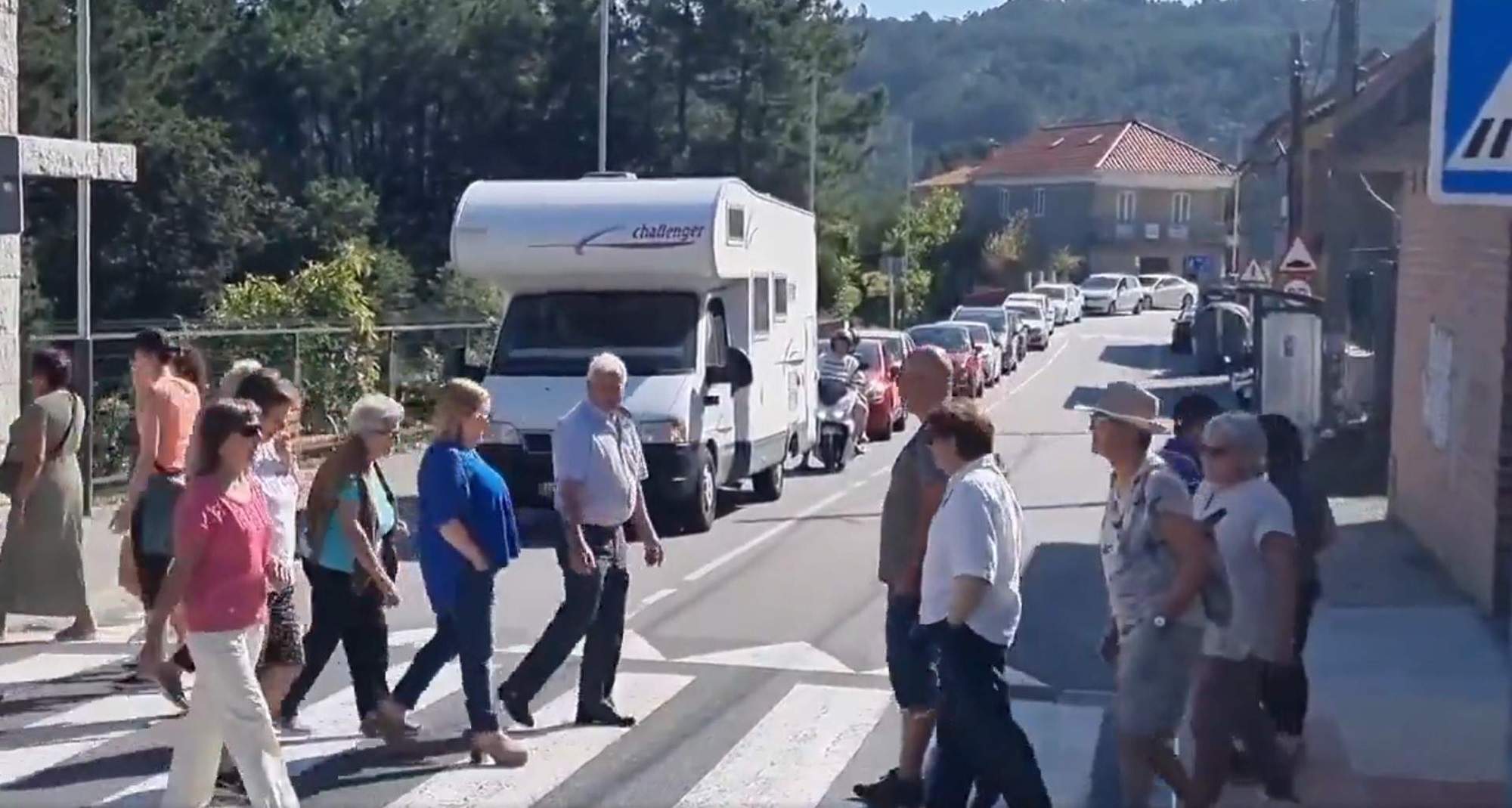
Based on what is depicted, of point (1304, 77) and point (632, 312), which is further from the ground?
point (1304, 77)

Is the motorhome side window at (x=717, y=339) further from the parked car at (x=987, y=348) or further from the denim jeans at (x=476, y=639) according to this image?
the parked car at (x=987, y=348)

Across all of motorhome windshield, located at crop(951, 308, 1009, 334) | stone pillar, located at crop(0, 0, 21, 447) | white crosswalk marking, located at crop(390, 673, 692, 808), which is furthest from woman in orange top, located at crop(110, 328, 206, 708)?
motorhome windshield, located at crop(951, 308, 1009, 334)

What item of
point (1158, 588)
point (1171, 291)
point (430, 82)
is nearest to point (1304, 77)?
point (1158, 588)

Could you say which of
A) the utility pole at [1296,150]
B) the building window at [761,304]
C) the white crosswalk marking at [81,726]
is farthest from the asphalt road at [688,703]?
the utility pole at [1296,150]

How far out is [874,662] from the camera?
11.6 meters

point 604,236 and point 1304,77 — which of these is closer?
point 604,236

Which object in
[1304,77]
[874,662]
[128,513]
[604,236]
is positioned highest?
[1304,77]

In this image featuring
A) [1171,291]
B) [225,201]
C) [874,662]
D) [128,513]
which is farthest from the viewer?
[1171,291]

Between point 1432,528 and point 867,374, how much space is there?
13.7m

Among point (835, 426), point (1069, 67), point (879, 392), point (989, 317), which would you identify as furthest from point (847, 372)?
point (1069, 67)

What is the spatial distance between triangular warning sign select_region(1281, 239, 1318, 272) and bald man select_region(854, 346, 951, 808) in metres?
19.7

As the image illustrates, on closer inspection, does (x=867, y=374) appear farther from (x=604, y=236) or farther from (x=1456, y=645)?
(x=1456, y=645)

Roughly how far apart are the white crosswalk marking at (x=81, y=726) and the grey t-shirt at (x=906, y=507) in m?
3.70

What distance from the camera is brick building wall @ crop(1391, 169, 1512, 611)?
13.2 metres
